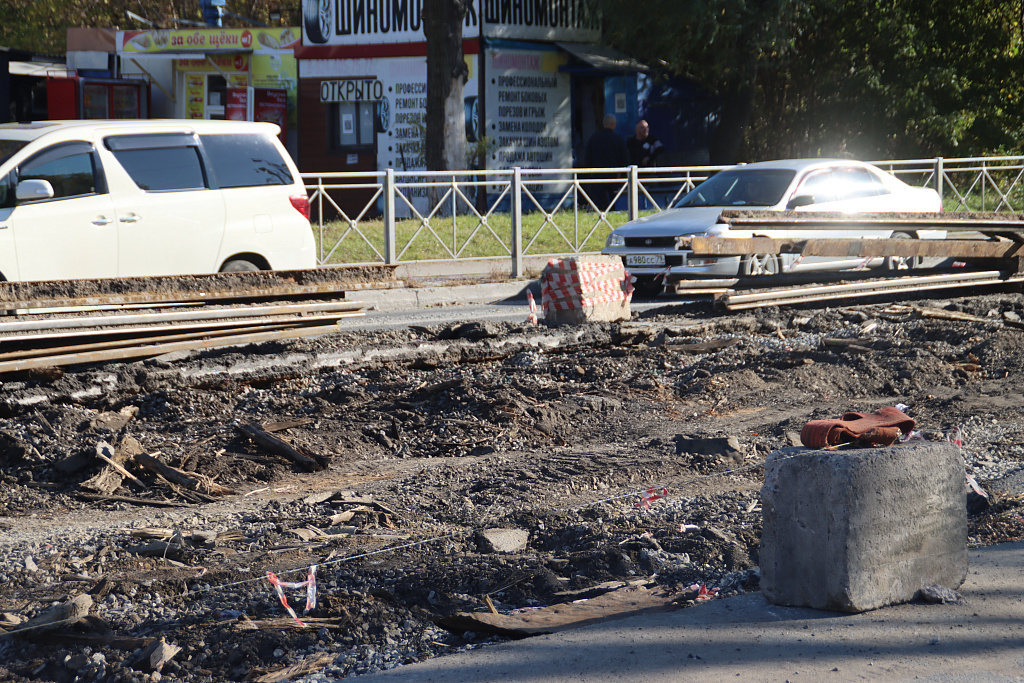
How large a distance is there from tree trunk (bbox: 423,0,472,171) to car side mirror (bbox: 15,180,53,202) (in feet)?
32.9

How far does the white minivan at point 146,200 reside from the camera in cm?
951

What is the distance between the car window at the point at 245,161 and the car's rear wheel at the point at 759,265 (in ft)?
18.9

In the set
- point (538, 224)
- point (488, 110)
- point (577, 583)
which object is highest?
point (488, 110)

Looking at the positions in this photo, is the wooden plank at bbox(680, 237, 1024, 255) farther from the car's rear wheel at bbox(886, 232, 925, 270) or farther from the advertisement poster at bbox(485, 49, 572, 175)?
the advertisement poster at bbox(485, 49, 572, 175)

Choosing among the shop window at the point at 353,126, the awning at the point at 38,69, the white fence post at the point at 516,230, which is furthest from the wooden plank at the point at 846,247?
the awning at the point at 38,69

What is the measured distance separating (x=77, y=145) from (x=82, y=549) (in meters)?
6.04

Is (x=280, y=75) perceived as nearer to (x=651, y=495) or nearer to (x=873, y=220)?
(x=873, y=220)

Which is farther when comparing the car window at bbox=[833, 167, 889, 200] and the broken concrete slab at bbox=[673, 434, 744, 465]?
the car window at bbox=[833, 167, 889, 200]

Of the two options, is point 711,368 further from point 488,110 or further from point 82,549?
point 488,110

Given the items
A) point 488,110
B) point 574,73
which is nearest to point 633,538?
point 488,110

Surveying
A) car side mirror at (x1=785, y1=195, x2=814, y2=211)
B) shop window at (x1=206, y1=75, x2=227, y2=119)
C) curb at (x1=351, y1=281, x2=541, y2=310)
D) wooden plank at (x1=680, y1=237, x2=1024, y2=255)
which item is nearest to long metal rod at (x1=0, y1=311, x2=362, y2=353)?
wooden plank at (x1=680, y1=237, x2=1024, y2=255)

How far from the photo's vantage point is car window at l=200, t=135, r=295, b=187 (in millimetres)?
10633

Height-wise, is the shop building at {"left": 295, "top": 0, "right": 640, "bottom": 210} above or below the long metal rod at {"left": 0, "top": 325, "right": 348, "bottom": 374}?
above

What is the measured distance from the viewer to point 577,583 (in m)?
4.33
